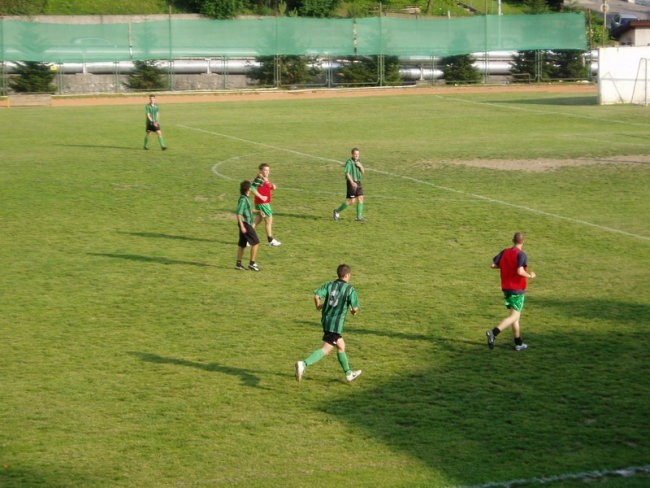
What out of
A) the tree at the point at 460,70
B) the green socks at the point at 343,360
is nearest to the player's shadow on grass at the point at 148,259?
the green socks at the point at 343,360

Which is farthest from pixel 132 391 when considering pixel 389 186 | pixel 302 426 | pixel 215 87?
pixel 215 87

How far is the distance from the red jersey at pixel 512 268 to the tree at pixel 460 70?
175 feet

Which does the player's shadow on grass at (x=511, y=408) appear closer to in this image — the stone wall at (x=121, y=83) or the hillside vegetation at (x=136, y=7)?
the stone wall at (x=121, y=83)

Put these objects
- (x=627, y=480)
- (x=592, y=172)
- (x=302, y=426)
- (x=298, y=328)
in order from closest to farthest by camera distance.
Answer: (x=627, y=480), (x=302, y=426), (x=298, y=328), (x=592, y=172)

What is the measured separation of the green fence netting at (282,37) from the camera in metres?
60.8

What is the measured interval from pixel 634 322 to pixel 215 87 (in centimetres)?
5052

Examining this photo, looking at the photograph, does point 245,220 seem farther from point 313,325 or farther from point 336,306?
point 336,306

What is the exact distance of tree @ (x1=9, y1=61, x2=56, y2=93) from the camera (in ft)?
194

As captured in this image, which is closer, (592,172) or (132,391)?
(132,391)

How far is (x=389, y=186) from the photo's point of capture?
30.1 meters

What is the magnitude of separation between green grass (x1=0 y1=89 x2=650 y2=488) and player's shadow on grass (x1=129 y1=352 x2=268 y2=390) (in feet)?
0.16

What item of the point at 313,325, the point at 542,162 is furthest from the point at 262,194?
the point at 542,162

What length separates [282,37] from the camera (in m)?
64.7

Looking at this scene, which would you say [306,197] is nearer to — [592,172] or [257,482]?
[592,172]
